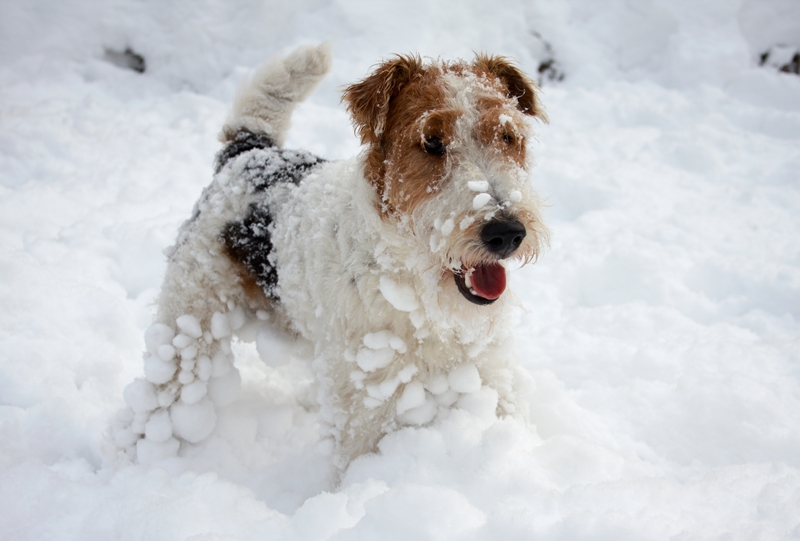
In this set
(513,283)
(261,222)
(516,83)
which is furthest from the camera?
(513,283)

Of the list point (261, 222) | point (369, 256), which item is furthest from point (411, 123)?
point (261, 222)

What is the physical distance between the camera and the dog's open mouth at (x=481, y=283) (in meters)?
2.06

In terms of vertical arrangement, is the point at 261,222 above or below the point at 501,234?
above

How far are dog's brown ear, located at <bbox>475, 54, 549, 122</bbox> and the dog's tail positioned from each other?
1.12 meters

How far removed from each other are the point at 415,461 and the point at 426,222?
41.1 inches

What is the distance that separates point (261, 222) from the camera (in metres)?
2.90

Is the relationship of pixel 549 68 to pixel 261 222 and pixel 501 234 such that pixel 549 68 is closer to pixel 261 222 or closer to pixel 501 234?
pixel 261 222

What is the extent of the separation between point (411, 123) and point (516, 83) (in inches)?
31.3

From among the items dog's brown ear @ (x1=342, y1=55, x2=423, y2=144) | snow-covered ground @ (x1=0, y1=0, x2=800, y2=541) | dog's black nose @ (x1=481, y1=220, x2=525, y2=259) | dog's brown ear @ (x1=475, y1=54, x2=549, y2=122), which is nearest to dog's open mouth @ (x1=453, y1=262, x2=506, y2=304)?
dog's black nose @ (x1=481, y1=220, x2=525, y2=259)

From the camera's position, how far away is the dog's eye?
2.10 metres

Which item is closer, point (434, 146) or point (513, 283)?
point (434, 146)

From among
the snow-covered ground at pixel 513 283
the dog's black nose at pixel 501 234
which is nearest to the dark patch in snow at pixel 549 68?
the snow-covered ground at pixel 513 283

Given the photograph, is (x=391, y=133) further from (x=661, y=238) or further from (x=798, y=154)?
(x=798, y=154)

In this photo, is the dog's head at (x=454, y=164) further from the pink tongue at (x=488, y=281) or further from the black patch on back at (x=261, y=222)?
the black patch on back at (x=261, y=222)
